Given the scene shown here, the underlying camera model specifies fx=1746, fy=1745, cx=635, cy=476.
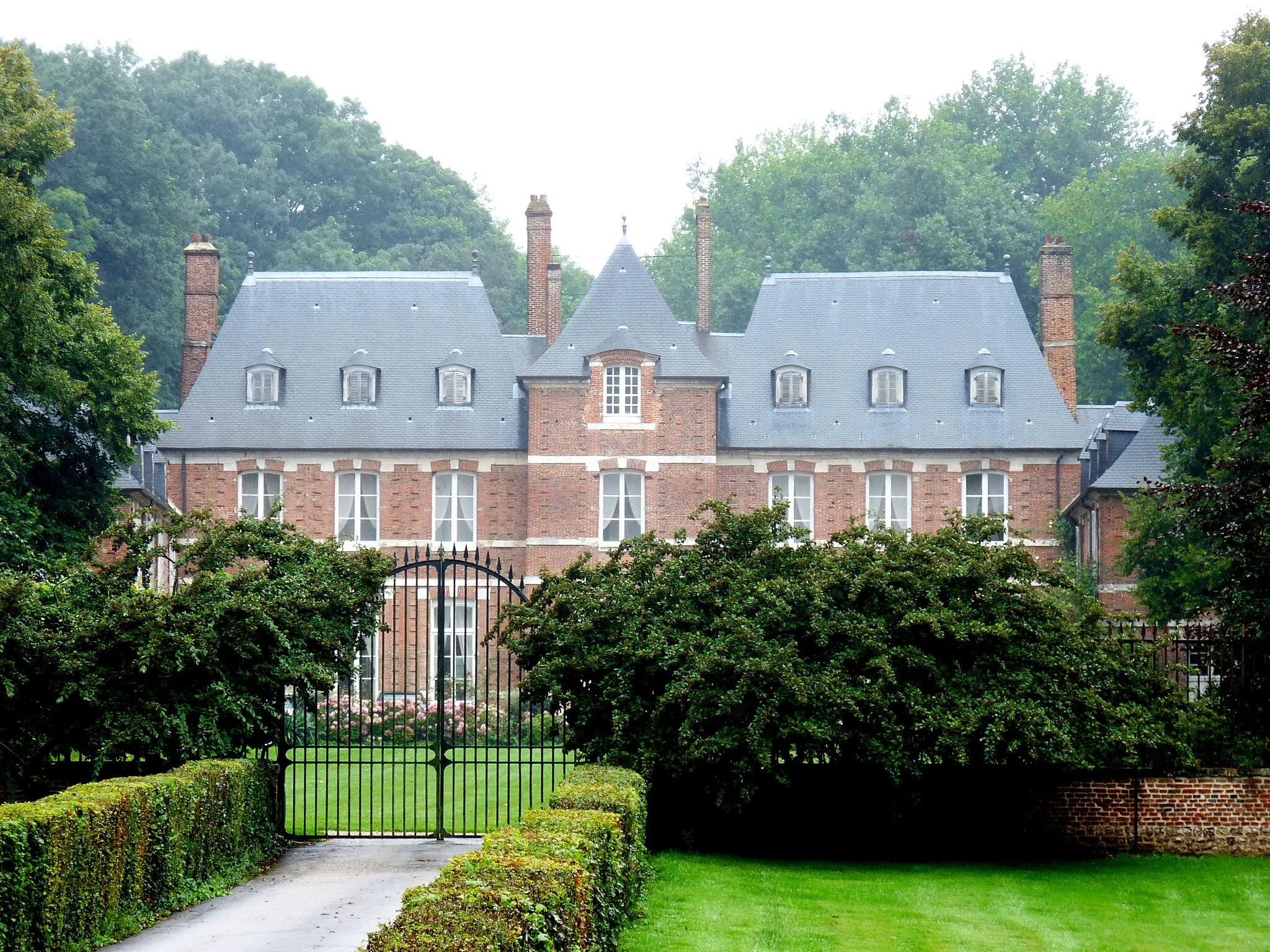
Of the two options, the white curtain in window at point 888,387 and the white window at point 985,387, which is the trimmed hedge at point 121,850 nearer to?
the white curtain in window at point 888,387

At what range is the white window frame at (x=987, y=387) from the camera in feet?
137

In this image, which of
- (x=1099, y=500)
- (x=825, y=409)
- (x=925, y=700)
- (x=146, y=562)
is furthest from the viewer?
(x=825, y=409)

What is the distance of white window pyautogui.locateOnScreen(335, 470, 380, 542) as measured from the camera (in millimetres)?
40719

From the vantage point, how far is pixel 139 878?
13453mm

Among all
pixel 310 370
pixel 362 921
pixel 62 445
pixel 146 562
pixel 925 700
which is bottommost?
pixel 362 921

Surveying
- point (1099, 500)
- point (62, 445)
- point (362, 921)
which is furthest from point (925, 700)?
point (1099, 500)

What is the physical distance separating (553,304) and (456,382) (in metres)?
3.11

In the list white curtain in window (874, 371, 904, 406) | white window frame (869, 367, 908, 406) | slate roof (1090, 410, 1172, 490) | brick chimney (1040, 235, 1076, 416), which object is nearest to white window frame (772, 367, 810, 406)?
white window frame (869, 367, 908, 406)

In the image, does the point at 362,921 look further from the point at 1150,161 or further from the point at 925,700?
the point at 1150,161

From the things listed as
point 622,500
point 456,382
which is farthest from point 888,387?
point 456,382

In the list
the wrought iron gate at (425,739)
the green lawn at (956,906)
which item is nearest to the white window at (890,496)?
the wrought iron gate at (425,739)

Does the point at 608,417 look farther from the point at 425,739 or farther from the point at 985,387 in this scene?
the point at 425,739

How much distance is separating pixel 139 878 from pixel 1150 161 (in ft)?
165

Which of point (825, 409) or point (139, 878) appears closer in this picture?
point (139, 878)
